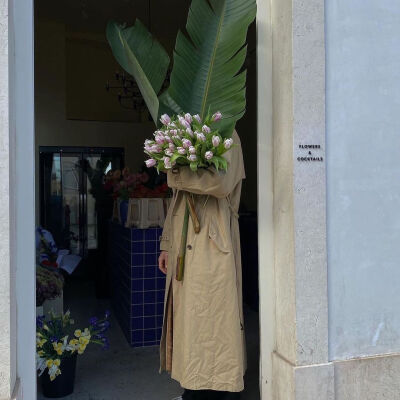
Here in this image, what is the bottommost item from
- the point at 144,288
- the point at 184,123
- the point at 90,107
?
the point at 144,288

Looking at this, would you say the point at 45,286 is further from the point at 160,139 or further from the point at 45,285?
the point at 160,139

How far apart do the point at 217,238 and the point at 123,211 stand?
2.67 meters

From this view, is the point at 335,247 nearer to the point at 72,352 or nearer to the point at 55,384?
the point at 72,352

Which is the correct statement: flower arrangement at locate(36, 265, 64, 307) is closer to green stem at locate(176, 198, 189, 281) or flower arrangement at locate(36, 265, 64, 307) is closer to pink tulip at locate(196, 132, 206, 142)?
green stem at locate(176, 198, 189, 281)

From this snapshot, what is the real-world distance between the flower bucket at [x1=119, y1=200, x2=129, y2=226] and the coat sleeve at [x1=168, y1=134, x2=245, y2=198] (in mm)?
2538

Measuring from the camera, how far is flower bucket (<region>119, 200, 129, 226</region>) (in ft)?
17.5

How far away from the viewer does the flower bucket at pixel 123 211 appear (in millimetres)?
5336

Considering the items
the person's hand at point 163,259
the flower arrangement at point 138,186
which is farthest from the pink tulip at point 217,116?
the flower arrangement at point 138,186

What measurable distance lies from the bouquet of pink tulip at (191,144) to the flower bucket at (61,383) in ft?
5.99

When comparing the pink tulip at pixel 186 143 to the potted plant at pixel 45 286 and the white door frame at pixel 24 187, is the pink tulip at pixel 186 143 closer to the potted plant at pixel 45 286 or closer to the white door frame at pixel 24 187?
the white door frame at pixel 24 187

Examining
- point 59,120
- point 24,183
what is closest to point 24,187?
point 24,183

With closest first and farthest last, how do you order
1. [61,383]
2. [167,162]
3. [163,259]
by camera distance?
[167,162] → [163,259] → [61,383]

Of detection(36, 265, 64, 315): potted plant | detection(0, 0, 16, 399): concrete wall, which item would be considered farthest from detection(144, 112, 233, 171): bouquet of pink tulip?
detection(36, 265, 64, 315): potted plant

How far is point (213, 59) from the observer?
2850 millimetres
